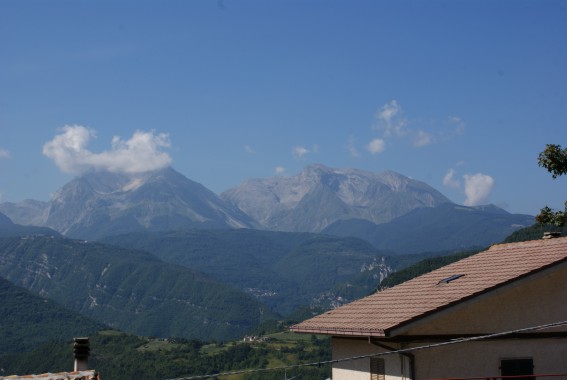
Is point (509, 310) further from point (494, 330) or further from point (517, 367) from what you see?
point (517, 367)

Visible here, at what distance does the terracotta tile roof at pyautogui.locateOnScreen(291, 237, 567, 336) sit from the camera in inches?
778

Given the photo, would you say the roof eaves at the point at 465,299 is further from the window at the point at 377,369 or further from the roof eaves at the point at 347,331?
the window at the point at 377,369

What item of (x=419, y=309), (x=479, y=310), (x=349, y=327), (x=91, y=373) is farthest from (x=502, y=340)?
(x=91, y=373)

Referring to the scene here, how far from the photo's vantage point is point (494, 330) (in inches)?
790

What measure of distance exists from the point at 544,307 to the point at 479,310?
1781mm

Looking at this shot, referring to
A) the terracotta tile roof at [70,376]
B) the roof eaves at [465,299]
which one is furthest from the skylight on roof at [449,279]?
the terracotta tile roof at [70,376]

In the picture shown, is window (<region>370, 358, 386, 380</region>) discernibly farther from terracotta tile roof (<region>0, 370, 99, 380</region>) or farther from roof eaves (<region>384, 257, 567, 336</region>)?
terracotta tile roof (<region>0, 370, 99, 380</region>)

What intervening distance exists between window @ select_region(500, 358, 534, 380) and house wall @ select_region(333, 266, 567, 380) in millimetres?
101

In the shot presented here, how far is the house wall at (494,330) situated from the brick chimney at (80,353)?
7.10 m

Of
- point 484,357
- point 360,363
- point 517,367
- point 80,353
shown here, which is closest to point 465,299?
point 484,357

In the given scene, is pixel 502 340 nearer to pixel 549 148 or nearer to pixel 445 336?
pixel 445 336

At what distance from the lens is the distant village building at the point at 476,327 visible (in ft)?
63.3

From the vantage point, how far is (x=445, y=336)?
19.6m

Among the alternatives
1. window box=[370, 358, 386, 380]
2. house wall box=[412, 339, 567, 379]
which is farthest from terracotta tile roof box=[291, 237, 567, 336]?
house wall box=[412, 339, 567, 379]
